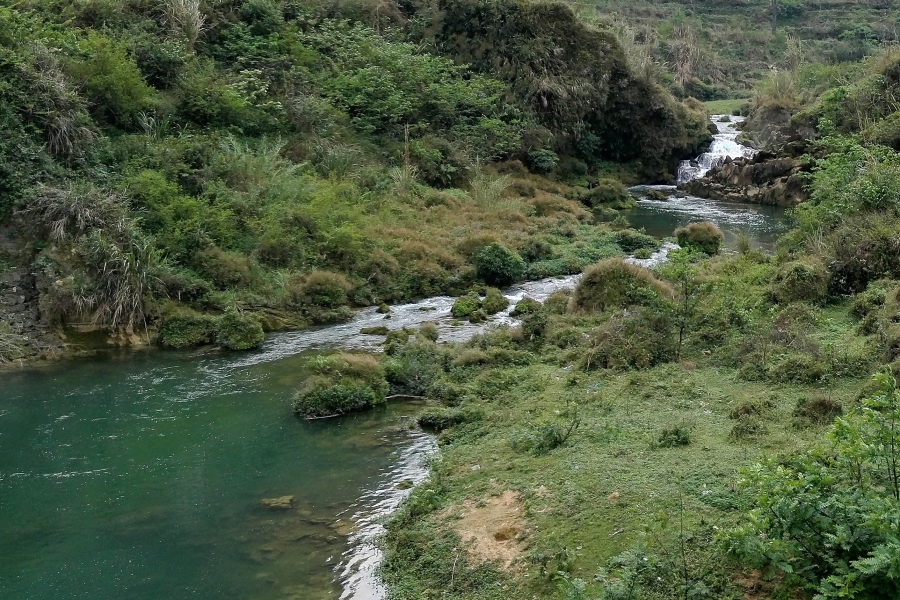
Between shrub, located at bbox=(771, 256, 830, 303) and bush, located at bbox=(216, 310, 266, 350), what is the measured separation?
11373 millimetres

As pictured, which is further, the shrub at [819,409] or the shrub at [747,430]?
the shrub at [819,409]

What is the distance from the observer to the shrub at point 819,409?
356 inches

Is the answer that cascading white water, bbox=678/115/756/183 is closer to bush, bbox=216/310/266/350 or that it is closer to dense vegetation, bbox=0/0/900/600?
dense vegetation, bbox=0/0/900/600

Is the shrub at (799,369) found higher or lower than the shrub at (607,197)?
higher

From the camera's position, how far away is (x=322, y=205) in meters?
23.5

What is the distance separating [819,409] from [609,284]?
27.4 ft

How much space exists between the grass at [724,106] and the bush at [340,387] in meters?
55.7

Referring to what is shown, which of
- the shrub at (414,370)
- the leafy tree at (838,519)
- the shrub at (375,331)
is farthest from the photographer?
the shrub at (375,331)

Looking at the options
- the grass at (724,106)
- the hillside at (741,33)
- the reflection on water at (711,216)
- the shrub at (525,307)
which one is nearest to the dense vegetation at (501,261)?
the shrub at (525,307)

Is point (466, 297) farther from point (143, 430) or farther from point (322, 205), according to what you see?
point (143, 430)

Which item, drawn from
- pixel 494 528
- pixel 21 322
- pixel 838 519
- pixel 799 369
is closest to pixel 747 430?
pixel 799 369

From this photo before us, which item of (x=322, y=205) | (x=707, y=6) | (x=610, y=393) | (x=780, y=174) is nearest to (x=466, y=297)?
(x=322, y=205)

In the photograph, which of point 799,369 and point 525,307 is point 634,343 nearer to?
point 799,369

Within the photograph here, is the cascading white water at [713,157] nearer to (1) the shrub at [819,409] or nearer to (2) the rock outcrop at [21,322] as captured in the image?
(2) the rock outcrop at [21,322]
